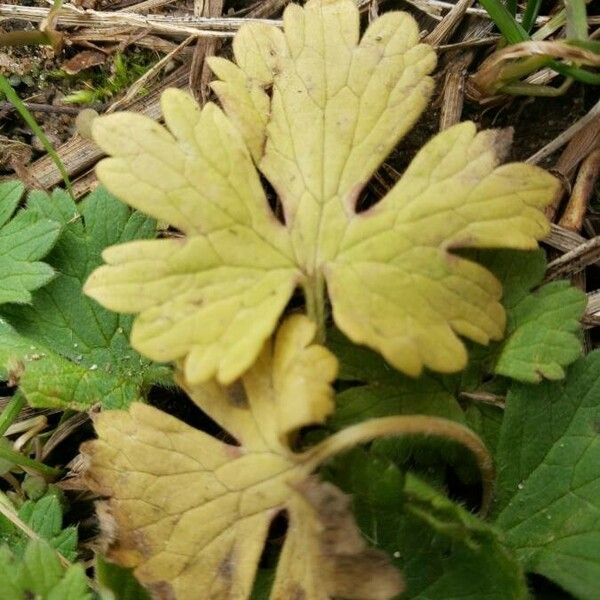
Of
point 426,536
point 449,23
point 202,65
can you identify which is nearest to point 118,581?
point 426,536

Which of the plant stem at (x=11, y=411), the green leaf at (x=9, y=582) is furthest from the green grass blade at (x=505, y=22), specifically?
the green leaf at (x=9, y=582)

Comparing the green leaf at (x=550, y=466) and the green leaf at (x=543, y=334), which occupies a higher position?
the green leaf at (x=543, y=334)

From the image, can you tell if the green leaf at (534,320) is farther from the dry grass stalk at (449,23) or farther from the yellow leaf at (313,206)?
the dry grass stalk at (449,23)

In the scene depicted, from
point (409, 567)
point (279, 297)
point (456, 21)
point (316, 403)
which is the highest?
point (456, 21)

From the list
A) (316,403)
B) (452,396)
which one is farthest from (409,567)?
(316,403)

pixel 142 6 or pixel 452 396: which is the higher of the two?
pixel 142 6

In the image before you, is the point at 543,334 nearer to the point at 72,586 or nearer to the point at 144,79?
the point at 72,586

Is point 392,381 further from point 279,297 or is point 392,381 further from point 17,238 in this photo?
point 17,238
